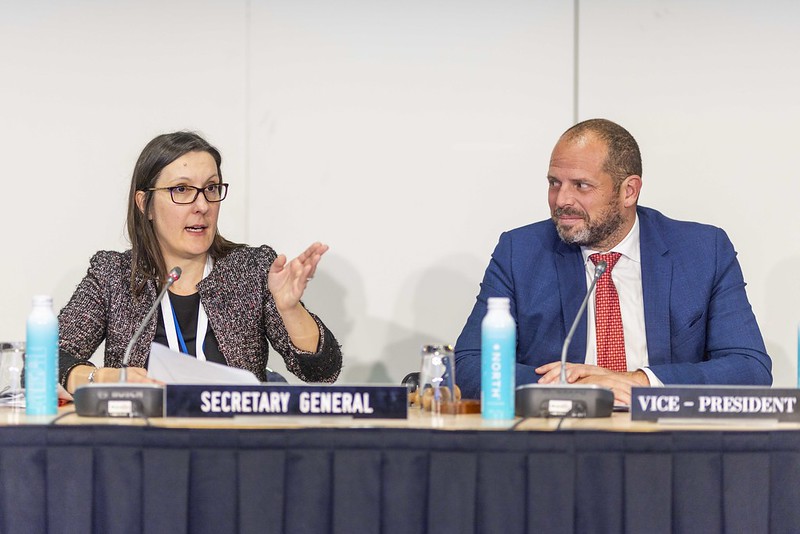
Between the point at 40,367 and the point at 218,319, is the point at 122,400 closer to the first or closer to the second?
the point at 40,367

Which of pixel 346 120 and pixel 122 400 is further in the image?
pixel 346 120

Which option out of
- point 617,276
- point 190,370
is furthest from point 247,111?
point 190,370

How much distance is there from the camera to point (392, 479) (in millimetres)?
1923

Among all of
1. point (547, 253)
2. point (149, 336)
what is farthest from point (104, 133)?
point (547, 253)

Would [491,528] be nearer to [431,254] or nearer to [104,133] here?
[431,254]

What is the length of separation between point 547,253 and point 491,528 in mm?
1289

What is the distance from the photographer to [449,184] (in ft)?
12.5

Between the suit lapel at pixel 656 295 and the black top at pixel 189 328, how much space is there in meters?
1.20

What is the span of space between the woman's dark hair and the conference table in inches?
45.7

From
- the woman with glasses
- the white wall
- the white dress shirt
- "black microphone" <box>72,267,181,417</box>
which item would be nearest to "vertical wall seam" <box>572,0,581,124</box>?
the white wall

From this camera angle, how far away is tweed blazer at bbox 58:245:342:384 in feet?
9.70

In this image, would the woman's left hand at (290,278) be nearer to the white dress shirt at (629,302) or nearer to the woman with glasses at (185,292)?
the woman with glasses at (185,292)

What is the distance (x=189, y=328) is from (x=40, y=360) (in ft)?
2.98

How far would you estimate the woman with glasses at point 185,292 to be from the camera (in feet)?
9.77
